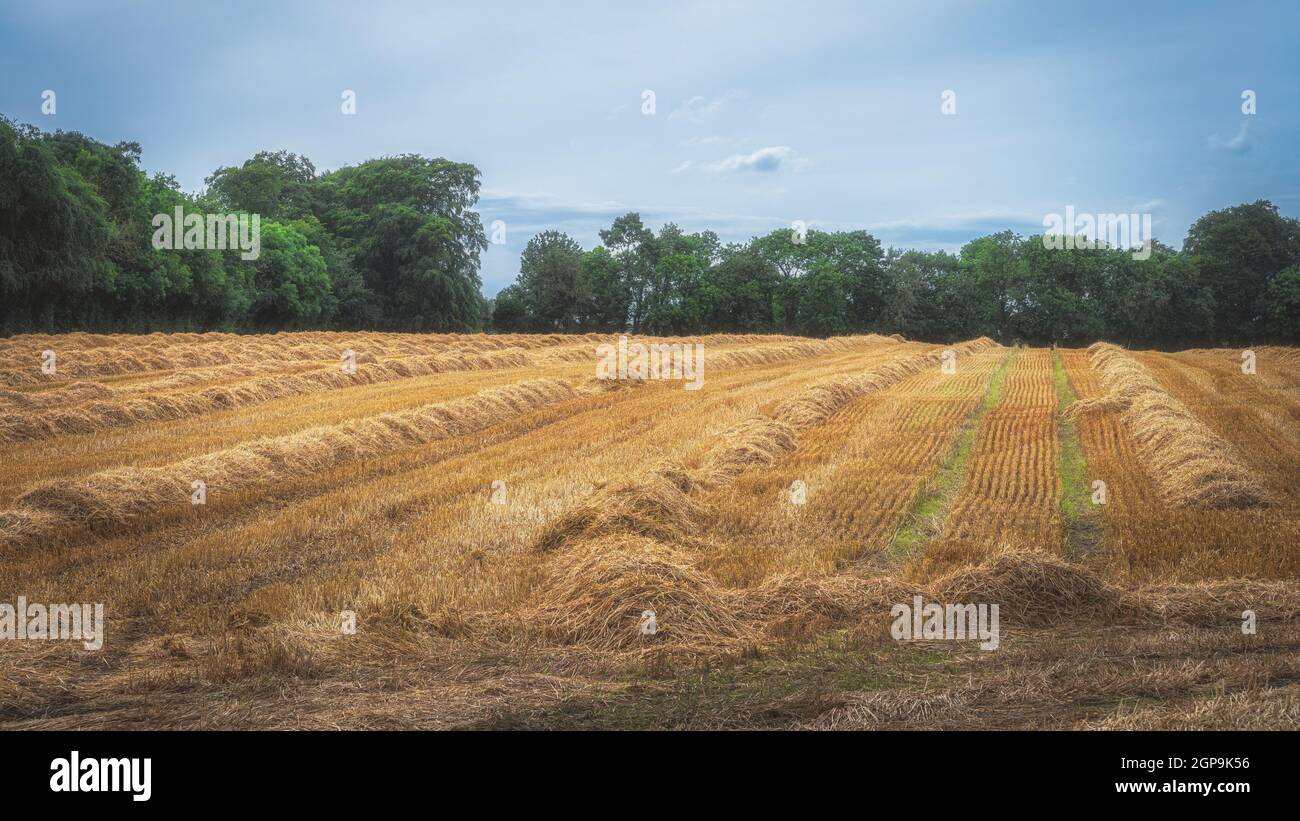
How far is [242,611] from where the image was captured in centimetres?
833

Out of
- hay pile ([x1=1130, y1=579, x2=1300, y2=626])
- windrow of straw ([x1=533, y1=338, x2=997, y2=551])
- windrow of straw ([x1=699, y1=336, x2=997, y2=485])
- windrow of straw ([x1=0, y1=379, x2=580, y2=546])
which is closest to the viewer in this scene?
hay pile ([x1=1130, y1=579, x2=1300, y2=626])

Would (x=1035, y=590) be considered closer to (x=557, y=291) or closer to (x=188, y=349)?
(x=188, y=349)

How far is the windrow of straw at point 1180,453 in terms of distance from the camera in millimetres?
12164

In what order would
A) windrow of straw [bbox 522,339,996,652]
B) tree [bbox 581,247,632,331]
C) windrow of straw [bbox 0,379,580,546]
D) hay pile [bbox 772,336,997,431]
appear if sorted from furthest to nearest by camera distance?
1. tree [bbox 581,247,632,331]
2. hay pile [bbox 772,336,997,431]
3. windrow of straw [bbox 0,379,580,546]
4. windrow of straw [bbox 522,339,996,652]

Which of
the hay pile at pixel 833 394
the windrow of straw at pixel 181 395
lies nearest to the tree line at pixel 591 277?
the windrow of straw at pixel 181 395

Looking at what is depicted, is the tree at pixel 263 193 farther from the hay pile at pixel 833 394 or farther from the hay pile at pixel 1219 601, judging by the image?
the hay pile at pixel 1219 601

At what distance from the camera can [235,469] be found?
46.1 ft

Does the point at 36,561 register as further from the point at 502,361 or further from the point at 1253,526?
the point at 502,361

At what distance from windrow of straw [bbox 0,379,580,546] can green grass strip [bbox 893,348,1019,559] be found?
29.6 feet

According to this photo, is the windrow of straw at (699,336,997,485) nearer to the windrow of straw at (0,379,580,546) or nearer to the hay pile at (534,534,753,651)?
the hay pile at (534,534,753,651)

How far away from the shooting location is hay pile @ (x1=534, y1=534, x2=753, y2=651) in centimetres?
788

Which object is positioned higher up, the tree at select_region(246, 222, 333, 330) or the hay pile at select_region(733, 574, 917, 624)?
the tree at select_region(246, 222, 333, 330)

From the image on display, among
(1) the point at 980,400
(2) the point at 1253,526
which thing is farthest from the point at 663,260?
(2) the point at 1253,526

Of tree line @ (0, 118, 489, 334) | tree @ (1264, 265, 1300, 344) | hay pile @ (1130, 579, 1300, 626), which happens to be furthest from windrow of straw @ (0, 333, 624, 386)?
tree @ (1264, 265, 1300, 344)
